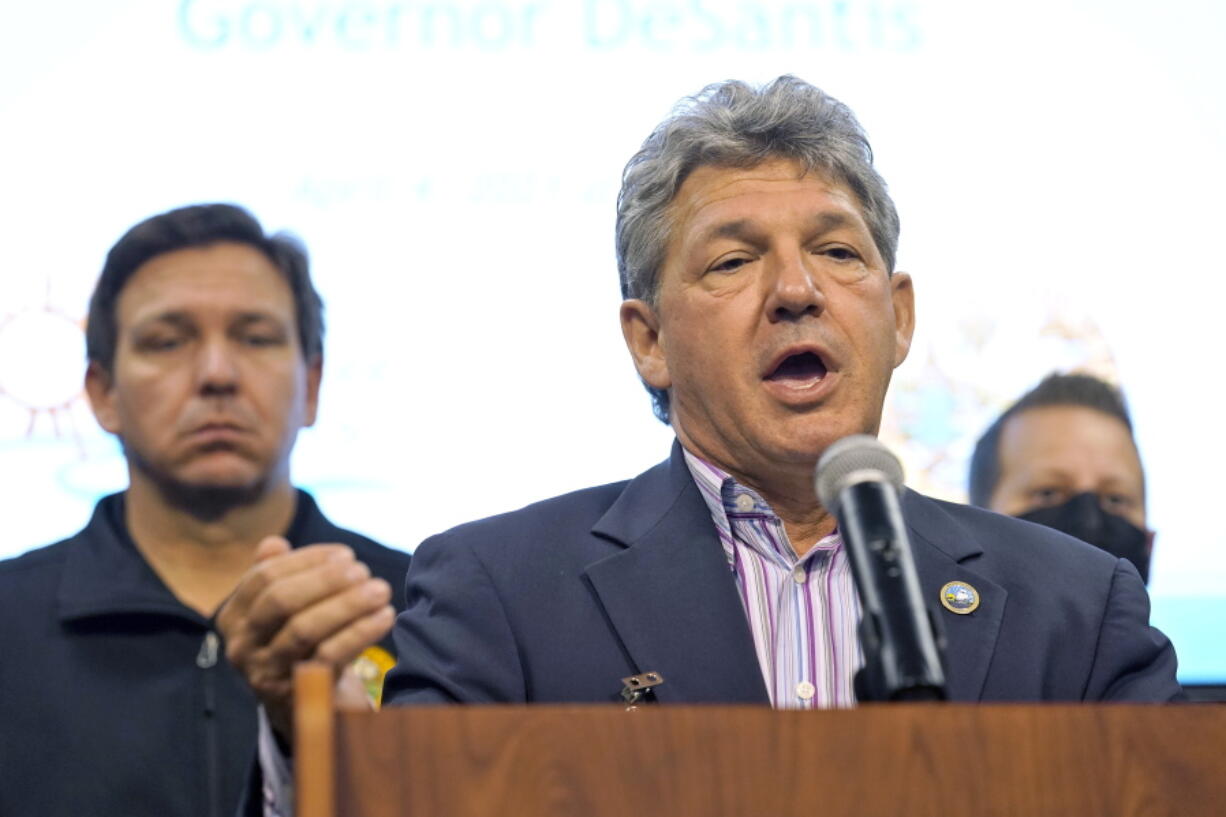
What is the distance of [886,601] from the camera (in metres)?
1.40

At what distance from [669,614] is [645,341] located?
0.58 metres

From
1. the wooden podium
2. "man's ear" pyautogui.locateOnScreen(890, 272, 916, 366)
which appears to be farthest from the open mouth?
the wooden podium

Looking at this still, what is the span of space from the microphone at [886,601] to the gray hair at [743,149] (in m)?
1.03

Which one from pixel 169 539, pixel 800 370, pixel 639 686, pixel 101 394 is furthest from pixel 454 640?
pixel 101 394

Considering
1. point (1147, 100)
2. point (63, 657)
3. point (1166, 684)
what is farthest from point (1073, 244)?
point (63, 657)

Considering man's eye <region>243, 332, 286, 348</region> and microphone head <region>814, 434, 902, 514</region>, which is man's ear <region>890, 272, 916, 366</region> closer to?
microphone head <region>814, 434, 902, 514</region>

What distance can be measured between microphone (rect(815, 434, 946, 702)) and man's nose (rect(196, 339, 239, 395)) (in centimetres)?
181

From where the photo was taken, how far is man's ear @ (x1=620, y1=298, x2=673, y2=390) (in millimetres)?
2590

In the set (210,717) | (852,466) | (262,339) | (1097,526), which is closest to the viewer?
(852,466)

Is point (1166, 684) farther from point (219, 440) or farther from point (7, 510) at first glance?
point (7, 510)

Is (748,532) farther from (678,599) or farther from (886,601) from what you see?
(886,601)

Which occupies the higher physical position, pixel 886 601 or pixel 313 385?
pixel 313 385

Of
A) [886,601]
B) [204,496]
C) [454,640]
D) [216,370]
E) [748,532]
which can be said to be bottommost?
[886,601]

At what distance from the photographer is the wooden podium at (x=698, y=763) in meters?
1.37
